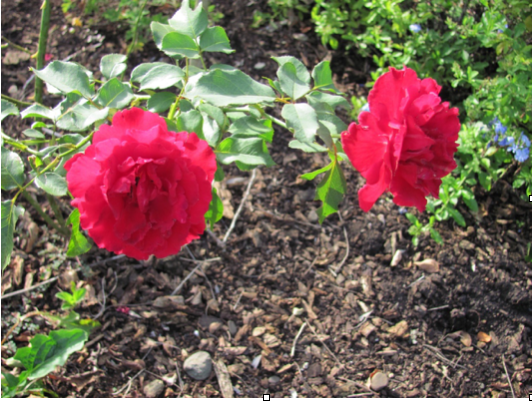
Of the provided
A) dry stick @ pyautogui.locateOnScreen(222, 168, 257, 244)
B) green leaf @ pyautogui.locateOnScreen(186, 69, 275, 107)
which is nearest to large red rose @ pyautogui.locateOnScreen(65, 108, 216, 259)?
green leaf @ pyautogui.locateOnScreen(186, 69, 275, 107)

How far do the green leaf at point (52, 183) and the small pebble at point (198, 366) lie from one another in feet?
2.62

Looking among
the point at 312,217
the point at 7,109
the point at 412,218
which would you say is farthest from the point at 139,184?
the point at 412,218

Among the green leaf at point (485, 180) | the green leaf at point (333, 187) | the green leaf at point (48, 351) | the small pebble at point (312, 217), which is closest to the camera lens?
the green leaf at point (333, 187)

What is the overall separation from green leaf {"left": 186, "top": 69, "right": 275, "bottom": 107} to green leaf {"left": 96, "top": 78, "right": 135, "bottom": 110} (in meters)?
0.17

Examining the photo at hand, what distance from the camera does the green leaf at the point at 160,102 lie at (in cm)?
104

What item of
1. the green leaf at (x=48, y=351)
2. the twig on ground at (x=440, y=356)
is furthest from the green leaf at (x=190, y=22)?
the twig on ground at (x=440, y=356)

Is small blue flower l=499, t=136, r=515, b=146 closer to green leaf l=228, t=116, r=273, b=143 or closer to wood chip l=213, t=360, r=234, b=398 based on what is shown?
green leaf l=228, t=116, r=273, b=143

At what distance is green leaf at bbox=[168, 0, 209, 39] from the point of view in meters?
1.02

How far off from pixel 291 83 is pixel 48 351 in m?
1.11

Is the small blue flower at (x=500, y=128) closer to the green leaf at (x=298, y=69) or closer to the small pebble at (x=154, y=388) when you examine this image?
the green leaf at (x=298, y=69)

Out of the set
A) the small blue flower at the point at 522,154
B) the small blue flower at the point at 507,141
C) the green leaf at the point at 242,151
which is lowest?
the small blue flower at the point at 522,154

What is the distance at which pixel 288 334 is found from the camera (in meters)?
1.57

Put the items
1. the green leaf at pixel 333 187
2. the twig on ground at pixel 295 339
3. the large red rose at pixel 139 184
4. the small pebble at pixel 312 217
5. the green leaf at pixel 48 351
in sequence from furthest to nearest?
the small pebble at pixel 312 217 < the twig on ground at pixel 295 339 < the green leaf at pixel 48 351 < the green leaf at pixel 333 187 < the large red rose at pixel 139 184

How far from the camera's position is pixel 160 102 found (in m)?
1.05
